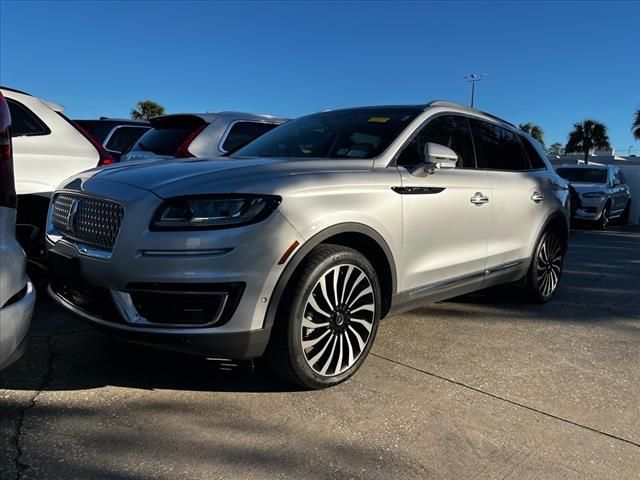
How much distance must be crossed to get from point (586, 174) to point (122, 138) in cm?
1235

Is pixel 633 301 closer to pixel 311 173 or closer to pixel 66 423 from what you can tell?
pixel 311 173

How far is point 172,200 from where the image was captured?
2.76m

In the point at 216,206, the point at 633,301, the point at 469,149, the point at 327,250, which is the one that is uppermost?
the point at 469,149

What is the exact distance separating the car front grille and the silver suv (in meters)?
0.01

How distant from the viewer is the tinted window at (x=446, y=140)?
3803 millimetres

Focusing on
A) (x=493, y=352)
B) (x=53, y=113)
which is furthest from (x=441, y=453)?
(x=53, y=113)

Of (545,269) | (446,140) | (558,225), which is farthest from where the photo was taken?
(558,225)

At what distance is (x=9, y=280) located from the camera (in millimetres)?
2320

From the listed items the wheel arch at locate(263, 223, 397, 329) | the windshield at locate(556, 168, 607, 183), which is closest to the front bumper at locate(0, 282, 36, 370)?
the wheel arch at locate(263, 223, 397, 329)

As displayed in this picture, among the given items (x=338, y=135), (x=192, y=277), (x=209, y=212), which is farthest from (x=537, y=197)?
(x=192, y=277)

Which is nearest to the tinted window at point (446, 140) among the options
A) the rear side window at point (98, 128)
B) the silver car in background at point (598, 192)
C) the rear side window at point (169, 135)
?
the rear side window at point (169, 135)

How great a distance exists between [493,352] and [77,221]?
2.91 meters

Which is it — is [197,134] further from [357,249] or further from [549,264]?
[549,264]

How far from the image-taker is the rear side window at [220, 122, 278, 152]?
651cm
